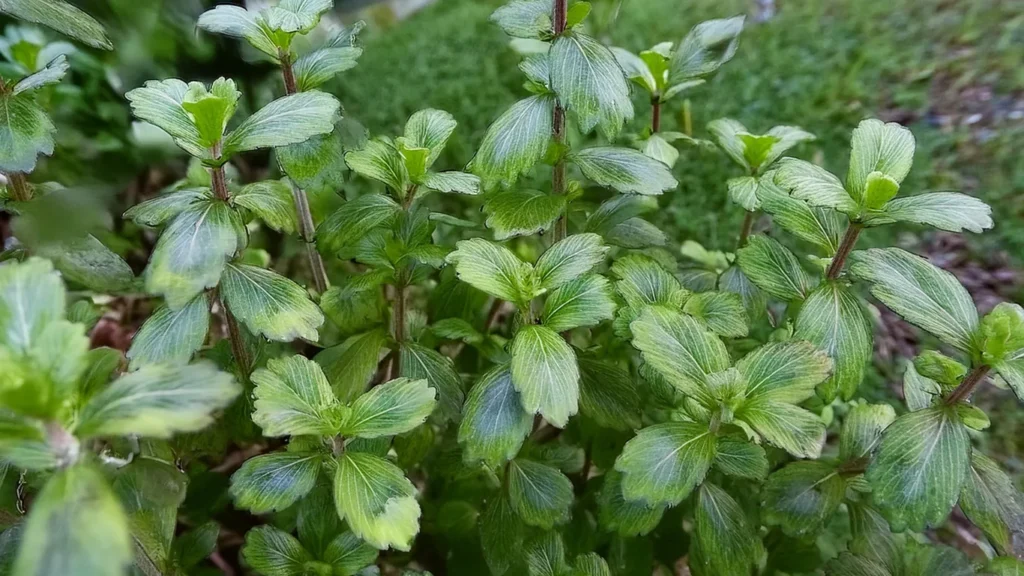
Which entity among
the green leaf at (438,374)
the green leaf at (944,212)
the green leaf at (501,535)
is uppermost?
the green leaf at (944,212)

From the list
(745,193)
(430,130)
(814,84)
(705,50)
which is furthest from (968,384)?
(814,84)

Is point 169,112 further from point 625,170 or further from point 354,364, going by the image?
point 625,170

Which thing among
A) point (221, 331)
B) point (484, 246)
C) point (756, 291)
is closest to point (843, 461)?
point (756, 291)

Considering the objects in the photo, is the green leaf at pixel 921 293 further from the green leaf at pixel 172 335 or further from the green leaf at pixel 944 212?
the green leaf at pixel 172 335

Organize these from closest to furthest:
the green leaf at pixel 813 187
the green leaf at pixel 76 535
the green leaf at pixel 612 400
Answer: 1. the green leaf at pixel 76 535
2. the green leaf at pixel 813 187
3. the green leaf at pixel 612 400

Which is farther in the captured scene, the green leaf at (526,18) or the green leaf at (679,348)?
the green leaf at (526,18)

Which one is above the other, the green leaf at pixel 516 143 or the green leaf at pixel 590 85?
the green leaf at pixel 590 85

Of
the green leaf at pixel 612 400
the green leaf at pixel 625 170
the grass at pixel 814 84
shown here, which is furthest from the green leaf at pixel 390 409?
the grass at pixel 814 84
